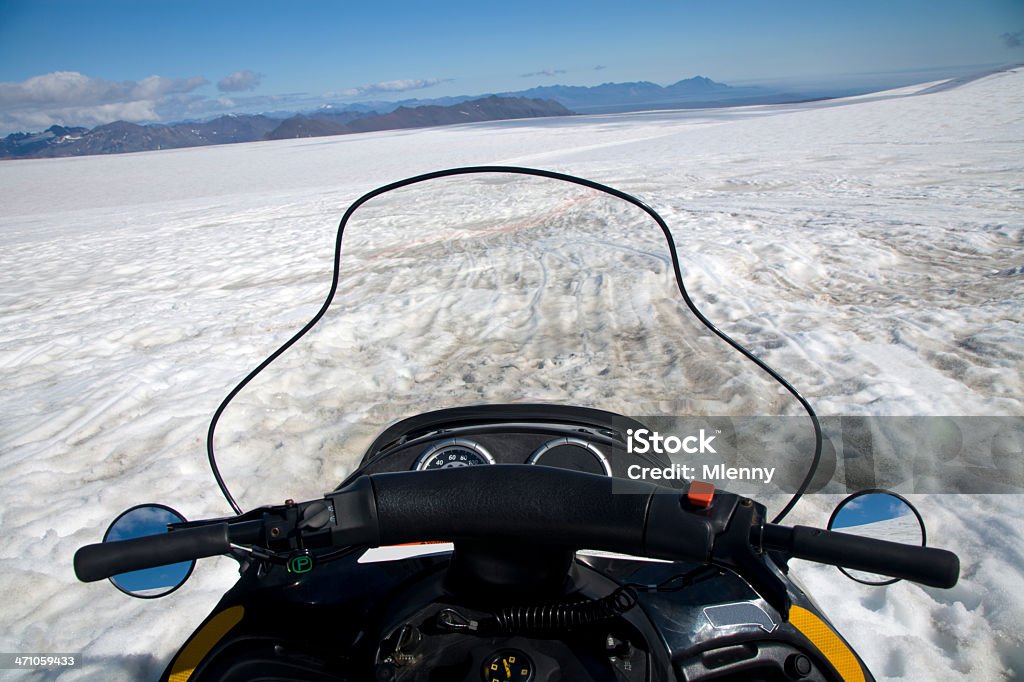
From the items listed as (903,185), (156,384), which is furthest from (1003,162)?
(156,384)

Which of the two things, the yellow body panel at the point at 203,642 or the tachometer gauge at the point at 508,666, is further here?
the yellow body panel at the point at 203,642

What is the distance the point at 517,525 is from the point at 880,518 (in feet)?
2.24

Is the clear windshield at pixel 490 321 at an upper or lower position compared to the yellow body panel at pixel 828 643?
upper

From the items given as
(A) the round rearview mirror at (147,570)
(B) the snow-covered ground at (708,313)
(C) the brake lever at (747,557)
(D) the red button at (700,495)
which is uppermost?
(D) the red button at (700,495)

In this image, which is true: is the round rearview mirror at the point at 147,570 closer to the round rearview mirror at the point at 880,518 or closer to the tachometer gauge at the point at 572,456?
the tachometer gauge at the point at 572,456

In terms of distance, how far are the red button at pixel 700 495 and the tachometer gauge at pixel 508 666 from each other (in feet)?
1.05

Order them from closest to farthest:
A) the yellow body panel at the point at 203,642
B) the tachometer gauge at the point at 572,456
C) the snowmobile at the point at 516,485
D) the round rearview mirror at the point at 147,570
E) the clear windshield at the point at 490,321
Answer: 1. the snowmobile at the point at 516,485
2. the yellow body panel at the point at 203,642
3. the round rearview mirror at the point at 147,570
4. the tachometer gauge at the point at 572,456
5. the clear windshield at the point at 490,321

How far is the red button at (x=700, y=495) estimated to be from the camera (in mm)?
957

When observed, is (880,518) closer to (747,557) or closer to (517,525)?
(747,557)

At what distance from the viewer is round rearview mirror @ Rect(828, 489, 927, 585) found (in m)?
1.19

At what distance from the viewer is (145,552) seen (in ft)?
3.33

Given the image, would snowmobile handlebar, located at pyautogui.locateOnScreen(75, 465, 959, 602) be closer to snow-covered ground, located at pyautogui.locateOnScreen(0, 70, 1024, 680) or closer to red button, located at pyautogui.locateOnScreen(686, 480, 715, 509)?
red button, located at pyautogui.locateOnScreen(686, 480, 715, 509)

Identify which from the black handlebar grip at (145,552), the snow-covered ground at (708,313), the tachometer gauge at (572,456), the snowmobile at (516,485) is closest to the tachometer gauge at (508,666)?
the snowmobile at (516,485)

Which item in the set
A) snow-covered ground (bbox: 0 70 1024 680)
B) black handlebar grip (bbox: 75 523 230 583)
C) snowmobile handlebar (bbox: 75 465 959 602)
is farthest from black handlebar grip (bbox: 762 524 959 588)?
snow-covered ground (bbox: 0 70 1024 680)
